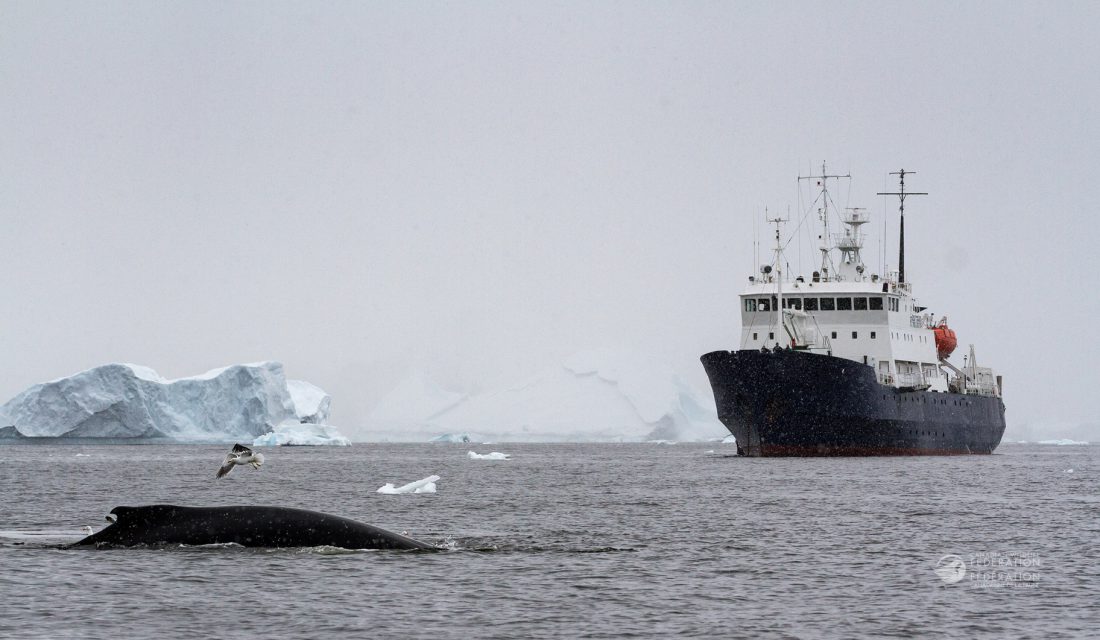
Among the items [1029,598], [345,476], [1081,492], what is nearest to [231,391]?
[345,476]

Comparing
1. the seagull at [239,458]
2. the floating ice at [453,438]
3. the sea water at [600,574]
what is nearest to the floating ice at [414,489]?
the sea water at [600,574]

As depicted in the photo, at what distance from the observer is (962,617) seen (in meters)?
17.9

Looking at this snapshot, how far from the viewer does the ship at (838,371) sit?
65938 mm

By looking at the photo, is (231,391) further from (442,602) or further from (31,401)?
(442,602)

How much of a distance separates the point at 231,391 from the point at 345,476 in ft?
167

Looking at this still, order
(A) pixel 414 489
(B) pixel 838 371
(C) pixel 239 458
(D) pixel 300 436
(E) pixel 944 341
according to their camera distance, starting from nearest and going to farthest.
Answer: (C) pixel 239 458
(A) pixel 414 489
(B) pixel 838 371
(E) pixel 944 341
(D) pixel 300 436

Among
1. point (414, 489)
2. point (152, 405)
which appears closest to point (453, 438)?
point (152, 405)

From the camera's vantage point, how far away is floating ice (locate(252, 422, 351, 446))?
111750 mm

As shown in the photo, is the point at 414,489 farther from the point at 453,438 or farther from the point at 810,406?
the point at 453,438

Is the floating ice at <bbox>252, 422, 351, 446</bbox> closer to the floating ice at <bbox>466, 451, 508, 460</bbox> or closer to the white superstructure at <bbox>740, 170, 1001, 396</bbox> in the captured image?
the floating ice at <bbox>466, 451, 508, 460</bbox>

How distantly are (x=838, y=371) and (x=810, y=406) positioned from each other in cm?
218

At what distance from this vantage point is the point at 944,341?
280 feet

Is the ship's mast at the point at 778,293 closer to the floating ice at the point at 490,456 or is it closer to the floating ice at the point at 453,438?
the floating ice at the point at 490,456

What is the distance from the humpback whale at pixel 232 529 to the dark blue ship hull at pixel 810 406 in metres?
44.1
